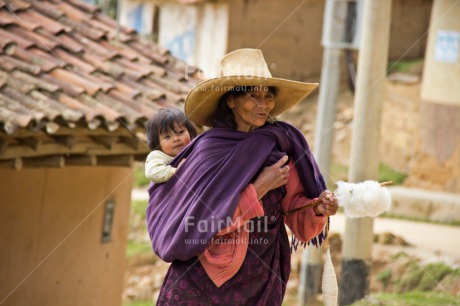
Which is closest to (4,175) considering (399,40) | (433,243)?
(433,243)

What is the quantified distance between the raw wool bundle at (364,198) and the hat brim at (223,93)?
2.01ft

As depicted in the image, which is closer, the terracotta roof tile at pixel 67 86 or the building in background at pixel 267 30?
the terracotta roof tile at pixel 67 86

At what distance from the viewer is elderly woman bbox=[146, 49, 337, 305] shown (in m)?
4.21

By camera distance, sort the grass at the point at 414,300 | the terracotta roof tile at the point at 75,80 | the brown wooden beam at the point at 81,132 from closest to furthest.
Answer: the brown wooden beam at the point at 81,132 < the terracotta roof tile at the point at 75,80 < the grass at the point at 414,300

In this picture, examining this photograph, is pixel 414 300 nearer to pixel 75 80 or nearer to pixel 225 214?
pixel 75 80

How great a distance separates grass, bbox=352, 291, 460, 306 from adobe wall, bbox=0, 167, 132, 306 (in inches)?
97.7

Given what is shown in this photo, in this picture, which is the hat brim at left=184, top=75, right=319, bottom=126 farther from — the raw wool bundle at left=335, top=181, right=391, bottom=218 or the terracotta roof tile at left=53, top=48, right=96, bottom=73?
the terracotta roof tile at left=53, top=48, right=96, bottom=73

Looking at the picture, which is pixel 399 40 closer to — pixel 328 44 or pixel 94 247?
pixel 328 44

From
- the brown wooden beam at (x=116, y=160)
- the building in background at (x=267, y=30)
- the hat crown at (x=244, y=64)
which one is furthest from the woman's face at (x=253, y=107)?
the building in background at (x=267, y=30)

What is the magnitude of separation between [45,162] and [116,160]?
107 centimetres

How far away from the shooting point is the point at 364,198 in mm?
4027

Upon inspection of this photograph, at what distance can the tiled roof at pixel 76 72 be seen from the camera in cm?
→ 603

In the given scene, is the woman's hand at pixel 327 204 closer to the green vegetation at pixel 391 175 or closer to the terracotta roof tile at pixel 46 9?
the terracotta roof tile at pixel 46 9

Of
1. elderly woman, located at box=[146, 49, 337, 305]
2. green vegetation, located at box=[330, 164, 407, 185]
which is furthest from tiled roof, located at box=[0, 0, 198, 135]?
green vegetation, located at box=[330, 164, 407, 185]
